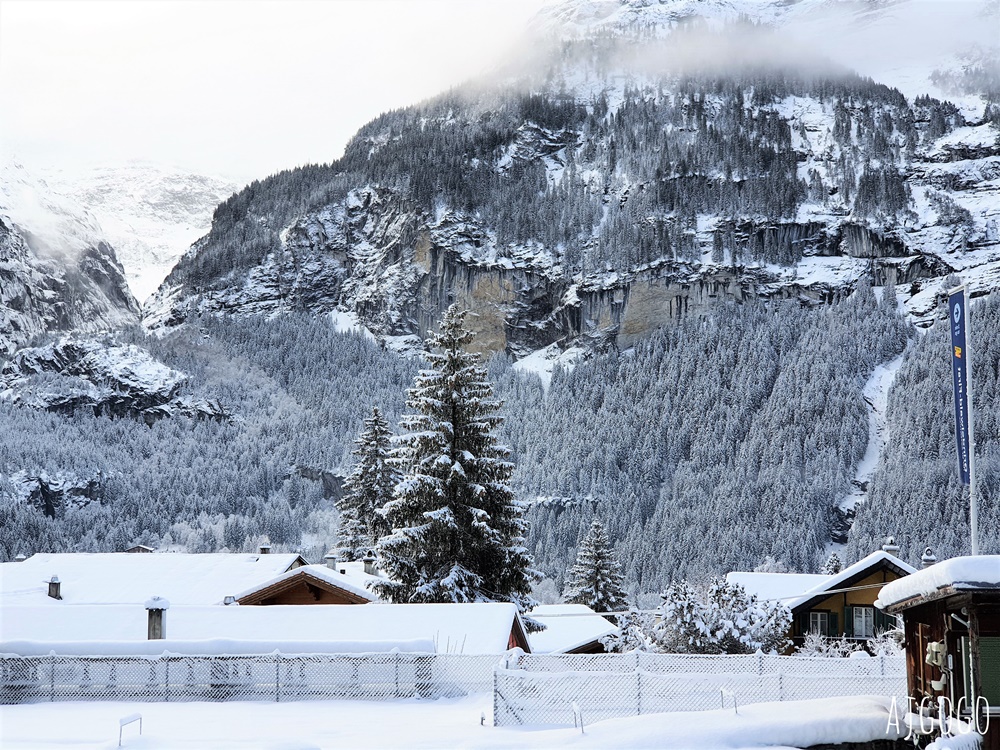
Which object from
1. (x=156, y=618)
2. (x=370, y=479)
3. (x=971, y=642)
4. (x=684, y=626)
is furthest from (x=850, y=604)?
(x=971, y=642)

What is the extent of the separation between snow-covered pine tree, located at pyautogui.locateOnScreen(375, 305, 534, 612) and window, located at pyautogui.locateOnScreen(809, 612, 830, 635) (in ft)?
48.3

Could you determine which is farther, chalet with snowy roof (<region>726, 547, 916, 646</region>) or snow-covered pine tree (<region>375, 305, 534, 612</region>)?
chalet with snowy roof (<region>726, 547, 916, 646</region>)

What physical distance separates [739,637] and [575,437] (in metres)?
162

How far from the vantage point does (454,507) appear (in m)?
33.2

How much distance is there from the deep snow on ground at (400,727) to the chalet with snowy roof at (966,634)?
2191 mm

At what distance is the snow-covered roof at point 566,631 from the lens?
4188cm

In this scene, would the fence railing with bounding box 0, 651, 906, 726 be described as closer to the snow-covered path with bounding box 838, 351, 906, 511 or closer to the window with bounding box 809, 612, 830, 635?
the window with bounding box 809, 612, 830, 635

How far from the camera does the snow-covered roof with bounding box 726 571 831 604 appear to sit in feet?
154

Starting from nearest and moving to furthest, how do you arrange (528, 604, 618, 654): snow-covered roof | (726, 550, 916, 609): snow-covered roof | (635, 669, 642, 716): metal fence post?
1. (635, 669, 642, 716): metal fence post
2. (528, 604, 618, 654): snow-covered roof
3. (726, 550, 916, 609): snow-covered roof

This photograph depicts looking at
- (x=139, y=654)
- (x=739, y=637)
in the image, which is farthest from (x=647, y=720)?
(x=739, y=637)

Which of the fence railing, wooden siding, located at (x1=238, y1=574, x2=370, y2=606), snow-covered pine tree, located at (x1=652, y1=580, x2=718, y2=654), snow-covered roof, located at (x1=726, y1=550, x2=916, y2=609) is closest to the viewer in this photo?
the fence railing

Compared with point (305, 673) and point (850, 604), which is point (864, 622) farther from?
point (305, 673)

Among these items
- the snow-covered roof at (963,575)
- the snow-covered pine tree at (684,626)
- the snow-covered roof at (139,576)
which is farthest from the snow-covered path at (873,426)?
the snow-covered roof at (963,575)

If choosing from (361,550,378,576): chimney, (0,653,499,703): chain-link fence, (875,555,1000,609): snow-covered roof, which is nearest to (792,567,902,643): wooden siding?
(361,550,378,576): chimney
